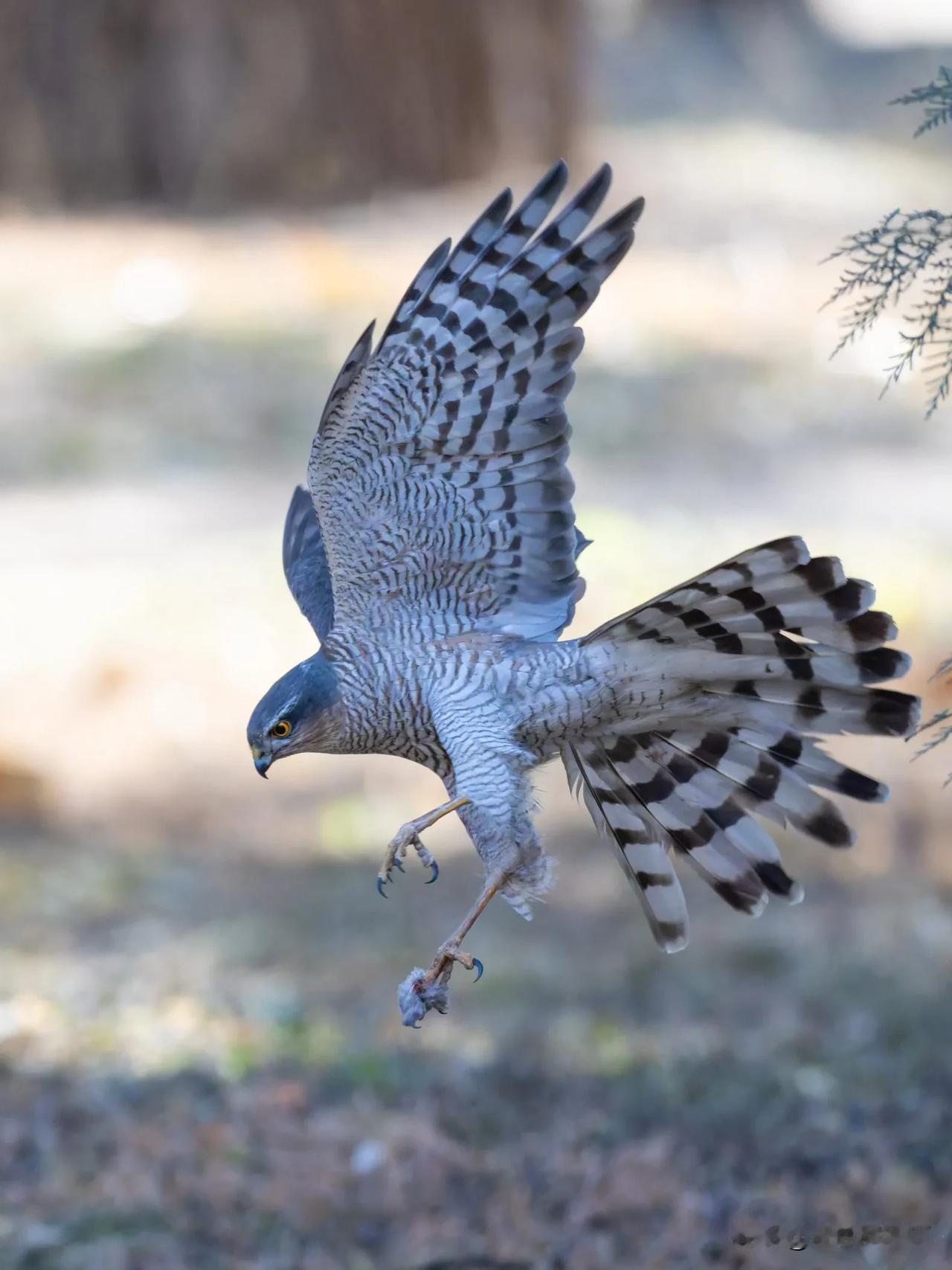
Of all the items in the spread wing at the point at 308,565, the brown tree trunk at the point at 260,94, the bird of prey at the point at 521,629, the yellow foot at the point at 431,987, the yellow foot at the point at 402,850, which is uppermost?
the brown tree trunk at the point at 260,94

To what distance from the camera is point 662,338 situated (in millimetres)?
11234

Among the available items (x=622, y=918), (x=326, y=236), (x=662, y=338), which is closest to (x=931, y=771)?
(x=622, y=918)

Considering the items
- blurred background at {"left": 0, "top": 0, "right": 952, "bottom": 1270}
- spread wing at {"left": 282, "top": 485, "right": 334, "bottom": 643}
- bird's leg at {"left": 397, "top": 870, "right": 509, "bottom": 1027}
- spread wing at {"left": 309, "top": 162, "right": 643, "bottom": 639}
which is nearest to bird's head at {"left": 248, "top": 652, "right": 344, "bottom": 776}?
spread wing at {"left": 309, "top": 162, "right": 643, "bottom": 639}

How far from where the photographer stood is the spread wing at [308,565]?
12.2ft

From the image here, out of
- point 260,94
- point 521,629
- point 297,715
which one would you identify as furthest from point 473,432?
point 260,94

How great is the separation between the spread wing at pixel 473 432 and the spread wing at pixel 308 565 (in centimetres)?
26

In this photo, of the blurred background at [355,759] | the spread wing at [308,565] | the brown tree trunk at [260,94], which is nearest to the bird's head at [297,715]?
the spread wing at [308,565]

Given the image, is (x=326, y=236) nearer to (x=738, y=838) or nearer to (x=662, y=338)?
(x=662, y=338)

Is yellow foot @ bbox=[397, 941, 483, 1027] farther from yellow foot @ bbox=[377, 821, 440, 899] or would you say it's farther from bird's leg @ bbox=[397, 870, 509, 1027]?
yellow foot @ bbox=[377, 821, 440, 899]

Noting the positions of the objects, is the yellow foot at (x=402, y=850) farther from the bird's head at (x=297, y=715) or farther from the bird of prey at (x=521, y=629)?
the bird's head at (x=297, y=715)

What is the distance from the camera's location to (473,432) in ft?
10.8

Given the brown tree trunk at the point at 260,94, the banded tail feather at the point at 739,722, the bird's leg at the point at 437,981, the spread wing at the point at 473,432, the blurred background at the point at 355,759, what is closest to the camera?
the bird's leg at the point at 437,981

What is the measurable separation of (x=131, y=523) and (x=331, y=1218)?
213 inches

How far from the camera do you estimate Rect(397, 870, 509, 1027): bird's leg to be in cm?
299
